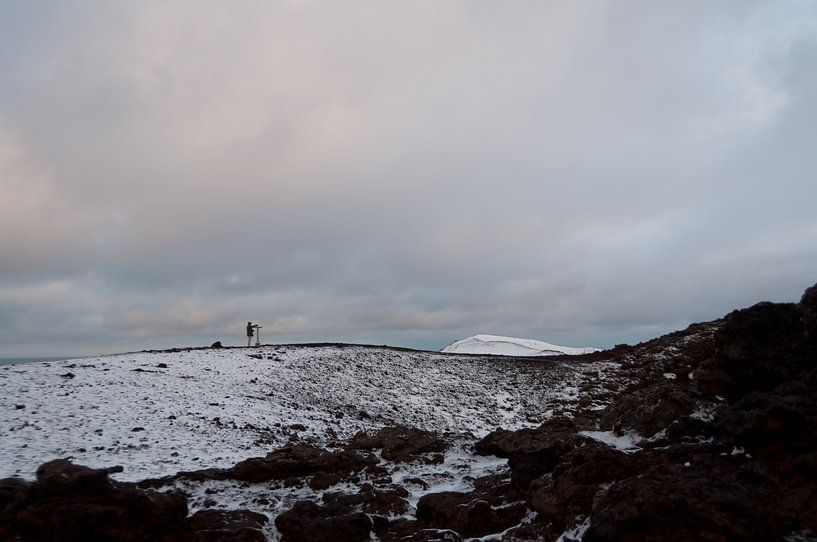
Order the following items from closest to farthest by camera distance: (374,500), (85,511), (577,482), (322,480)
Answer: (85,511)
(577,482)
(374,500)
(322,480)

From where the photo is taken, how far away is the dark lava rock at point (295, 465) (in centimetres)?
1373

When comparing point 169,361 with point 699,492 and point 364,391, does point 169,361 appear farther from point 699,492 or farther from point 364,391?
point 699,492

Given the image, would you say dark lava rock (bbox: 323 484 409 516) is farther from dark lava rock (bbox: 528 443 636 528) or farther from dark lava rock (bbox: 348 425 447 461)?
dark lava rock (bbox: 348 425 447 461)

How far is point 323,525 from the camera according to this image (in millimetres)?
10453

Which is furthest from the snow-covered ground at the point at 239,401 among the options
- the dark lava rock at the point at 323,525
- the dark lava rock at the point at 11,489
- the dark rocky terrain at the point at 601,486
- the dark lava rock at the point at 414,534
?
the dark lava rock at the point at 414,534

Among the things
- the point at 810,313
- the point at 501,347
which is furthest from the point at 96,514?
the point at 501,347

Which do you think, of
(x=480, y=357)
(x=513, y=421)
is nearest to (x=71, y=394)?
(x=513, y=421)

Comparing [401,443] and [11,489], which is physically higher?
[11,489]

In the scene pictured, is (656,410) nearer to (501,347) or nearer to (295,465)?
(295,465)

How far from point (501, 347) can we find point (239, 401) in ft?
240

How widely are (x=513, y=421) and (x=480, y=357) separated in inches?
711

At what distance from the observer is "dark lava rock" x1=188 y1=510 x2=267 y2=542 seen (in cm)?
1015

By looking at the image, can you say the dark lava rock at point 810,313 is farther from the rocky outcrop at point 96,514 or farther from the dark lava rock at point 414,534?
the rocky outcrop at point 96,514

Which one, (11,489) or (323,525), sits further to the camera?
(323,525)
